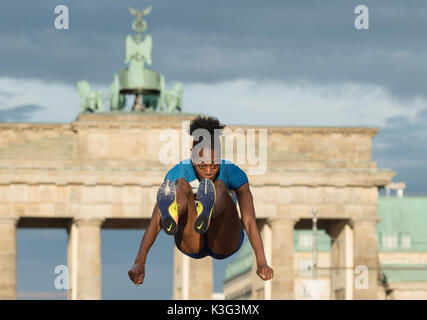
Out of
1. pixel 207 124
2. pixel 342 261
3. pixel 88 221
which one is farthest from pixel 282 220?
pixel 207 124

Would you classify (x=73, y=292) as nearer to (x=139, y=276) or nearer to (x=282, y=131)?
(x=282, y=131)

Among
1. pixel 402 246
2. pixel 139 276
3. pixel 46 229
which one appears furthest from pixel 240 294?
pixel 139 276

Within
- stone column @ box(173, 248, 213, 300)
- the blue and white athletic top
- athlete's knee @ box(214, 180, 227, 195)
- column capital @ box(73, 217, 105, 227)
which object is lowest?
athlete's knee @ box(214, 180, 227, 195)

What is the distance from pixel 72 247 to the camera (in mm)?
106188

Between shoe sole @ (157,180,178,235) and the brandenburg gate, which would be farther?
the brandenburg gate

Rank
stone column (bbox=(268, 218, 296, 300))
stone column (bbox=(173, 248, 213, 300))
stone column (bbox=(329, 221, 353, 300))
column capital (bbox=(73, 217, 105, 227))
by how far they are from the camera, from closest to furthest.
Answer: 1. stone column (bbox=(173, 248, 213, 300))
2. stone column (bbox=(268, 218, 296, 300))
3. stone column (bbox=(329, 221, 353, 300))
4. column capital (bbox=(73, 217, 105, 227))

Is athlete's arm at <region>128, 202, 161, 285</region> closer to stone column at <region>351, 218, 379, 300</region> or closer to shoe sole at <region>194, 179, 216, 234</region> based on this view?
shoe sole at <region>194, 179, 216, 234</region>

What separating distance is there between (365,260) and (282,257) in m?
6.67

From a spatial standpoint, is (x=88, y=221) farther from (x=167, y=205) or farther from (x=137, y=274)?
(x=137, y=274)

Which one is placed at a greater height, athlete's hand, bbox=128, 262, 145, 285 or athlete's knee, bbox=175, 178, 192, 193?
athlete's knee, bbox=175, 178, 192, 193

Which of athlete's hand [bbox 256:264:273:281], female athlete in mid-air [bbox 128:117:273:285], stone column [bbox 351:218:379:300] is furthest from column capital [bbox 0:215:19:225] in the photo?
athlete's hand [bbox 256:264:273:281]

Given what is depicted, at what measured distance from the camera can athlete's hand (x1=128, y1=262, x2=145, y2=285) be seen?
55.0ft
